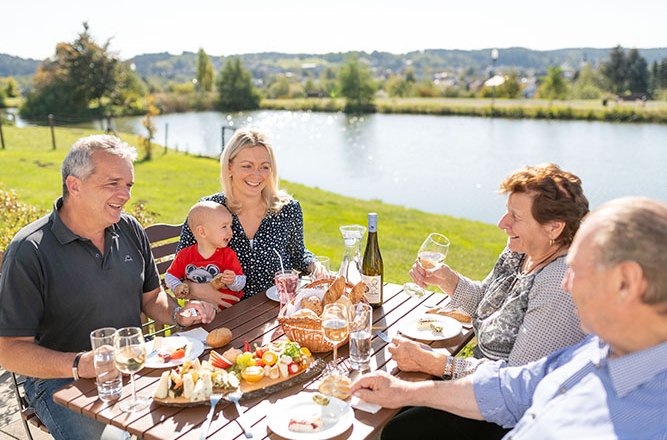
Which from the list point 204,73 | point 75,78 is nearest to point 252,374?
point 75,78

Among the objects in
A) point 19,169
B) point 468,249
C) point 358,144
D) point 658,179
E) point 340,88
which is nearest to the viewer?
point 468,249

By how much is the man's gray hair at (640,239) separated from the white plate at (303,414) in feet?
3.45

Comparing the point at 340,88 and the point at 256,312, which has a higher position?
the point at 340,88

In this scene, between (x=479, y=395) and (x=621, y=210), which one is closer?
(x=621, y=210)

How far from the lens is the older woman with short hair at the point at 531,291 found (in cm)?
218

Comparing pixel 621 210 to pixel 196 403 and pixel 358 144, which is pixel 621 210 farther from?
pixel 358 144

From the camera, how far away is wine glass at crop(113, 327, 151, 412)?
1.97 m

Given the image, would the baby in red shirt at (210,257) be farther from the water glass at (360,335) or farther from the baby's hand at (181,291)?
the water glass at (360,335)

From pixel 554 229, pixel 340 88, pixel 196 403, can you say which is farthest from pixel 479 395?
pixel 340 88

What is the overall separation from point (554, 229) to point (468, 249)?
7191mm

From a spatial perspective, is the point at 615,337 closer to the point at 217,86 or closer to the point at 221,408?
the point at 221,408

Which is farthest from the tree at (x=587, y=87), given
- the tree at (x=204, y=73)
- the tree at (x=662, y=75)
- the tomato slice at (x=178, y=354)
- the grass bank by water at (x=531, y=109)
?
the tomato slice at (x=178, y=354)

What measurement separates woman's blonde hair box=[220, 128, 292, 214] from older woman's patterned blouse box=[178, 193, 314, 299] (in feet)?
0.20

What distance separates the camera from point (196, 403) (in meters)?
2.00
